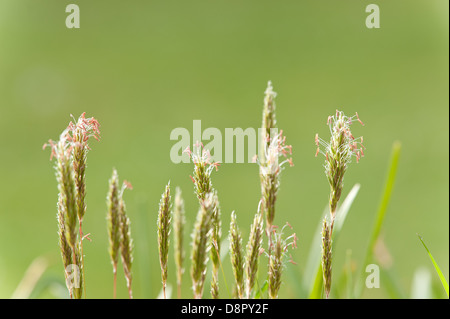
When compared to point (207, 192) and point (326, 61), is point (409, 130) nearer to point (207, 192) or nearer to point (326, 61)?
point (326, 61)

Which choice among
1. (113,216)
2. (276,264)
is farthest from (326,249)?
(113,216)

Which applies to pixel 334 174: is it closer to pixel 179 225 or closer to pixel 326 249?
pixel 326 249

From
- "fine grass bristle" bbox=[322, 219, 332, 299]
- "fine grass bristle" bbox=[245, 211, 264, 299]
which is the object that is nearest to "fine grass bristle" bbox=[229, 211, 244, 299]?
"fine grass bristle" bbox=[245, 211, 264, 299]

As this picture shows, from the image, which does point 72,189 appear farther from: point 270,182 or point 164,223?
point 270,182

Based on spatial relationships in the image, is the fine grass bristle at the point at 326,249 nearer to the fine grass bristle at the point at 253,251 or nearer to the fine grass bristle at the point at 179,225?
the fine grass bristle at the point at 253,251

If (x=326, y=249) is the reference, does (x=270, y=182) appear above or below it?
above

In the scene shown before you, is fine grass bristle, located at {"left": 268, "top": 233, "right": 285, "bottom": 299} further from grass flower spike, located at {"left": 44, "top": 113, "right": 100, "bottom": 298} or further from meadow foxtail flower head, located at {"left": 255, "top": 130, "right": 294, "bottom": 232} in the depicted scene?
grass flower spike, located at {"left": 44, "top": 113, "right": 100, "bottom": 298}

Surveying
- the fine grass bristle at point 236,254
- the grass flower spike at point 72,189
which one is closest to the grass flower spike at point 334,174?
the fine grass bristle at point 236,254

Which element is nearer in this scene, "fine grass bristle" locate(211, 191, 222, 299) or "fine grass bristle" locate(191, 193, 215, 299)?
"fine grass bristle" locate(191, 193, 215, 299)

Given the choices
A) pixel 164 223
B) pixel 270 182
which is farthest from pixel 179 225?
pixel 270 182

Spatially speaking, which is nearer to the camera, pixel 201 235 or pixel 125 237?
pixel 201 235

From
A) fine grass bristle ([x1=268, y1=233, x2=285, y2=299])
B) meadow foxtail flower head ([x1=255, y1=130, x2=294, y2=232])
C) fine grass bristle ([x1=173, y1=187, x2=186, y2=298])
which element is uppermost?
meadow foxtail flower head ([x1=255, y1=130, x2=294, y2=232])

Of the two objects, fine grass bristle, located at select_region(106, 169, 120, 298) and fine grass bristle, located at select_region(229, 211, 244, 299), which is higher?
fine grass bristle, located at select_region(106, 169, 120, 298)
